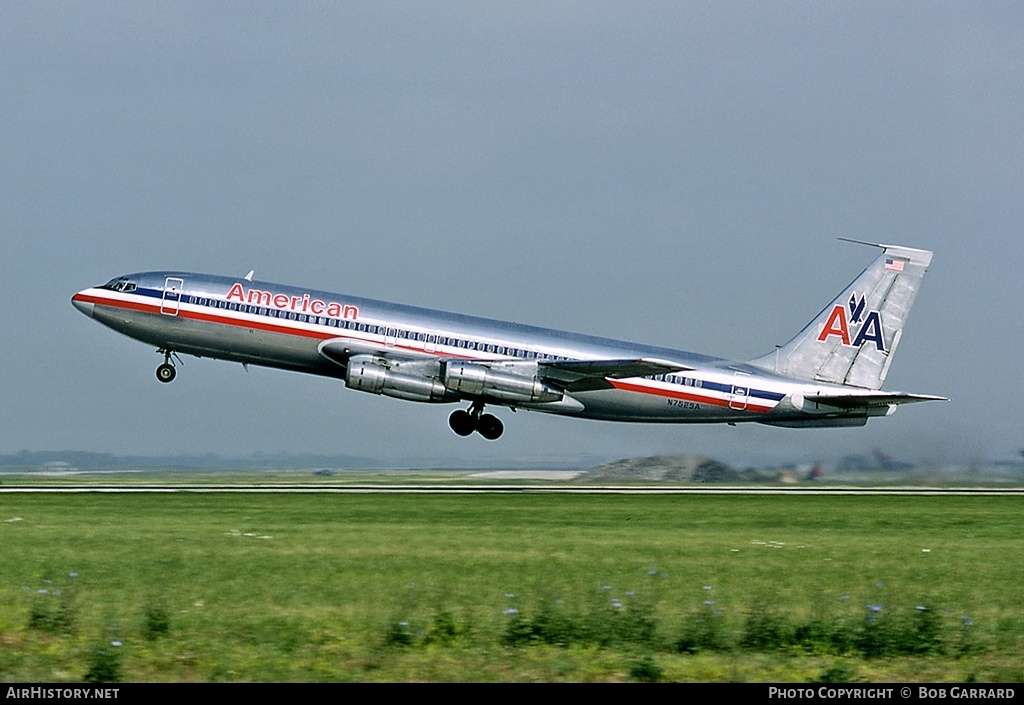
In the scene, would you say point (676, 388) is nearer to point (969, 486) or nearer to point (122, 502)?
point (969, 486)

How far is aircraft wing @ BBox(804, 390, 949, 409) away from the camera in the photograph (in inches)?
1886

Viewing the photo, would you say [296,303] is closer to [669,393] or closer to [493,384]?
[493,384]

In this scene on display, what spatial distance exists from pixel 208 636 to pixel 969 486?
147 feet

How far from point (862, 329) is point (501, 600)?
41274 mm

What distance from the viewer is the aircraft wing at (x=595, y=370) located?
46.2 metres

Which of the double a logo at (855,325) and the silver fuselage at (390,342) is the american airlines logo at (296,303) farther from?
the double a logo at (855,325)

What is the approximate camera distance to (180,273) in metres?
47.3

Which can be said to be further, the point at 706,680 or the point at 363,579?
the point at 363,579

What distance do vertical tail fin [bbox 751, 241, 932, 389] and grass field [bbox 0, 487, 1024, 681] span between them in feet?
82.1

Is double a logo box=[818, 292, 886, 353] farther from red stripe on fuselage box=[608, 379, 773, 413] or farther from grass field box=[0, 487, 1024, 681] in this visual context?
grass field box=[0, 487, 1024, 681]

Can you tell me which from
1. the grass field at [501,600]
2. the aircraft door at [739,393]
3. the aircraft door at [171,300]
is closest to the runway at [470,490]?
the aircraft door at [739,393]

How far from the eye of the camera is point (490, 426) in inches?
1981

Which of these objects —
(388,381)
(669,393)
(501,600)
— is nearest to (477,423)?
(388,381)
